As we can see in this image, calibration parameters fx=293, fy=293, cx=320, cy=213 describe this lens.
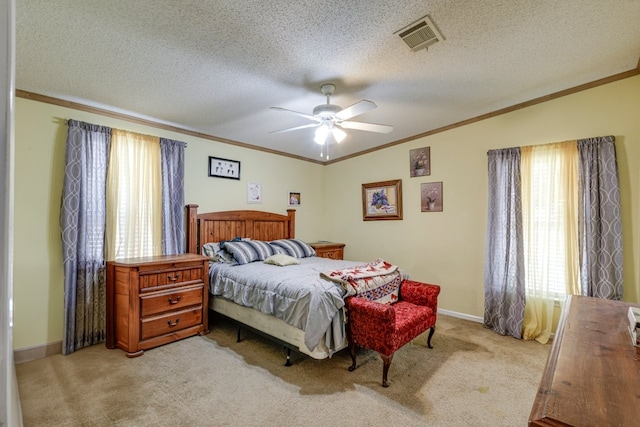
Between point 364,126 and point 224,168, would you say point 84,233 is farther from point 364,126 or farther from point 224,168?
point 364,126

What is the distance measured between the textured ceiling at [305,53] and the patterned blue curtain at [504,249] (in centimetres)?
79

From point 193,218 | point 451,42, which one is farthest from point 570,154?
point 193,218

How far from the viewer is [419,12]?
1.88 meters

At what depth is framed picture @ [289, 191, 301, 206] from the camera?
515 cm

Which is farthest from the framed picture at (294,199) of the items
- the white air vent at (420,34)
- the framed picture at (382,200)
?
the white air vent at (420,34)

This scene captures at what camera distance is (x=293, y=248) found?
420cm

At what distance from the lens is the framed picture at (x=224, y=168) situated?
409 cm

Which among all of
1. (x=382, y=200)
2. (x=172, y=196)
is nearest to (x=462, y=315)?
(x=382, y=200)

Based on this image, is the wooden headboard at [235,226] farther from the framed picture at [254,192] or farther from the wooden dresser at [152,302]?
the wooden dresser at [152,302]

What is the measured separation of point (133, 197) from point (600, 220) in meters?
4.85

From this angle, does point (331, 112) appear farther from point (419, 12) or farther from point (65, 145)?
point (65, 145)

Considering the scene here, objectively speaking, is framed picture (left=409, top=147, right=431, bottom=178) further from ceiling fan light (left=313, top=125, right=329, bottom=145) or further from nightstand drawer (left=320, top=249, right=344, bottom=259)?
ceiling fan light (left=313, top=125, right=329, bottom=145)

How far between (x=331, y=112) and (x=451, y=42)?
1082mm

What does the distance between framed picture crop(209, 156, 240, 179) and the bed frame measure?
0.54 m
